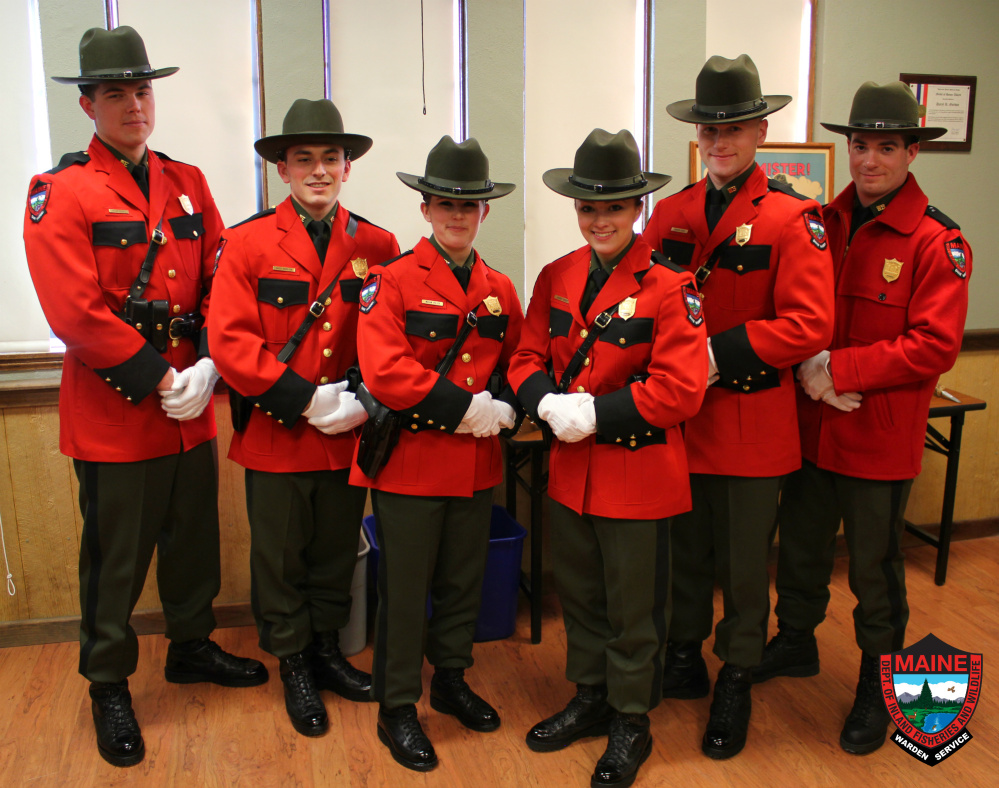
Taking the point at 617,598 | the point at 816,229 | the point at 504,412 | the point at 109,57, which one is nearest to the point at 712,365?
the point at 816,229

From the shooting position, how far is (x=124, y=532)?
2.48 metres

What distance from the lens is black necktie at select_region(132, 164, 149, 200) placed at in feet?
8.02

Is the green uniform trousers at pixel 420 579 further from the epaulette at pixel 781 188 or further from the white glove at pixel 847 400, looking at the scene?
the epaulette at pixel 781 188

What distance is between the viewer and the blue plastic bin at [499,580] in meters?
3.09

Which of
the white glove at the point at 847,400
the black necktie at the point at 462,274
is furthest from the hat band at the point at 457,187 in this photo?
the white glove at the point at 847,400

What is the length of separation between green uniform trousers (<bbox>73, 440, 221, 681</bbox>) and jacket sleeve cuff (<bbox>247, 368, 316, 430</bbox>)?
440 millimetres

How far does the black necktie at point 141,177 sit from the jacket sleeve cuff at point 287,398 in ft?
2.31

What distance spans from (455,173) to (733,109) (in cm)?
78

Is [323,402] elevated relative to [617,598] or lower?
elevated

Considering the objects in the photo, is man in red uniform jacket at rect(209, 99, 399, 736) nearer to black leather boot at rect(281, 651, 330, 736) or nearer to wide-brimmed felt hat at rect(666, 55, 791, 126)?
black leather boot at rect(281, 651, 330, 736)

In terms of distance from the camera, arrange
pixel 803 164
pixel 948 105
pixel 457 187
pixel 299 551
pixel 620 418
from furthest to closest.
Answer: pixel 948 105, pixel 803 164, pixel 299 551, pixel 457 187, pixel 620 418

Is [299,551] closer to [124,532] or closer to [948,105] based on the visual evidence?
[124,532]

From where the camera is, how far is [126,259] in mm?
2377

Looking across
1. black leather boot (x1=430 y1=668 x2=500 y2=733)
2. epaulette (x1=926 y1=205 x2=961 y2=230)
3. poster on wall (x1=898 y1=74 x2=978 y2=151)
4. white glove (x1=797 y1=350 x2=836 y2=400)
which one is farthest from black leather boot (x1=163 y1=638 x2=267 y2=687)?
poster on wall (x1=898 y1=74 x2=978 y2=151)
